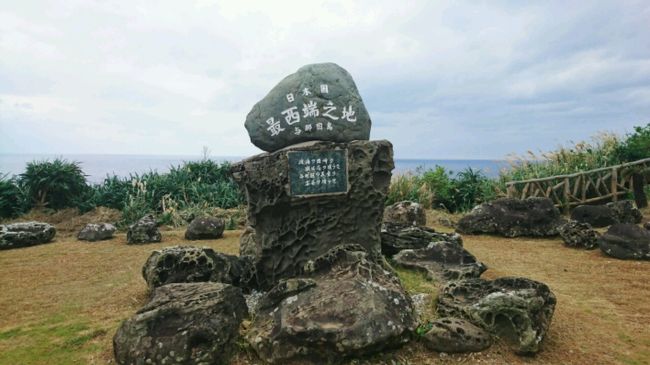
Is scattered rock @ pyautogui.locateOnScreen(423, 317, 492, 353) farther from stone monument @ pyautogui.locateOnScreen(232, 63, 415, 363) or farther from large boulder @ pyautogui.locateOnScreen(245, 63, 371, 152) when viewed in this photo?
large boulder @ pyautogui.locateOnScreen(245, 63, 371, 152)

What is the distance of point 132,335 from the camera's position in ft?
11.2

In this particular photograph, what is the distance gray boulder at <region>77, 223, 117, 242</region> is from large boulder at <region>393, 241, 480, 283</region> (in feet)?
19.0

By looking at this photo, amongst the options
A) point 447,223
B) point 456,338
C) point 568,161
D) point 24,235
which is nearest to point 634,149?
point 568,161

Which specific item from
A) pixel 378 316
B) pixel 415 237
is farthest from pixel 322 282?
pixel 415 237

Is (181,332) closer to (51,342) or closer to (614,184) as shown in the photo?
(51,342)

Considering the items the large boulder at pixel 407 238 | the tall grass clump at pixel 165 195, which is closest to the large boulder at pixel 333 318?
the large boulder at pixel 407 238

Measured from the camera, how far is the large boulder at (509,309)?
146 inches

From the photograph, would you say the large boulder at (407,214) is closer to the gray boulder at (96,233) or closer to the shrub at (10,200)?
the gray boulder at (96,233)

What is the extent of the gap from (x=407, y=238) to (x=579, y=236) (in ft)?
9.43

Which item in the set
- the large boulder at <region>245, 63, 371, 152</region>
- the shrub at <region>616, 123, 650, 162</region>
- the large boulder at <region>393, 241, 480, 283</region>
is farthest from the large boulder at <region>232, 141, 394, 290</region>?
the shrub at <region>616, 123, 650, 162</region>

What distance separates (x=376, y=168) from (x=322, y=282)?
1.74 m

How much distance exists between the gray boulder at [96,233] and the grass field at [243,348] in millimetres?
513

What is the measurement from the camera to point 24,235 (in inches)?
332

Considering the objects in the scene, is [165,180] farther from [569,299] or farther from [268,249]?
[569,299]
